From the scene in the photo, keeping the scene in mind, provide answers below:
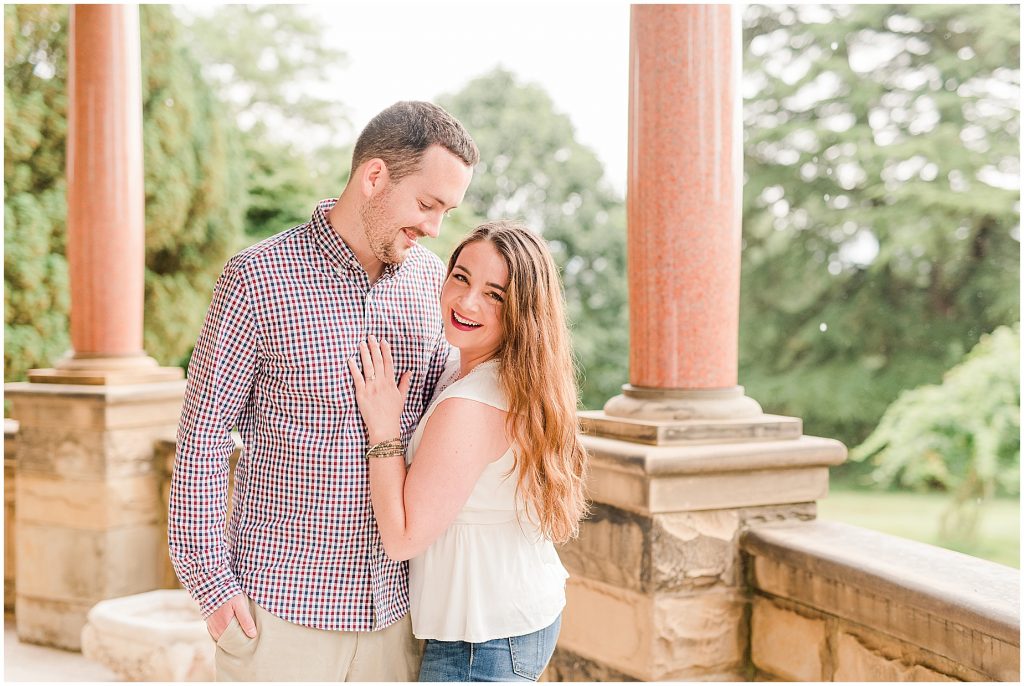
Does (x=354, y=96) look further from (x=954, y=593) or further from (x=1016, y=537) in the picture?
(x=954, y=593)

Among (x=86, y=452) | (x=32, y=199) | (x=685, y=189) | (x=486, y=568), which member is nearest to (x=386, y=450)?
(x=486, y=568)

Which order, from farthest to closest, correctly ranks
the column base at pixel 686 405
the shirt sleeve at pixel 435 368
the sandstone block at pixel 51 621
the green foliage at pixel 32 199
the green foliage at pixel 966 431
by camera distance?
the green foliage at pixel 966 431 < the green foliage at pixel 32 199 < the sandstone block at pixel 51 621 < the column base at pixel 686 405 < the shirt sleeve at pixel 435 368

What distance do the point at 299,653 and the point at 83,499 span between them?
324cm

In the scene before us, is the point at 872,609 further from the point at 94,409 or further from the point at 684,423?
the point at 94,409

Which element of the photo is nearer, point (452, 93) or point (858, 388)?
point (858, 388)

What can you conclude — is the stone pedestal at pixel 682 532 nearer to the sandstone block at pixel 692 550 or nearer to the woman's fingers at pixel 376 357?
the sandstone block at pixel 692 550

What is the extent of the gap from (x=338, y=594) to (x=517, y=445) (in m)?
0.47

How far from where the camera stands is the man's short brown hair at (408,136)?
190 cm

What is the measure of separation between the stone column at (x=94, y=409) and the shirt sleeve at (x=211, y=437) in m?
2.93

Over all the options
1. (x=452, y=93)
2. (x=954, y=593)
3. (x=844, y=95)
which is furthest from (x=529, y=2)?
(x=954, y=593)

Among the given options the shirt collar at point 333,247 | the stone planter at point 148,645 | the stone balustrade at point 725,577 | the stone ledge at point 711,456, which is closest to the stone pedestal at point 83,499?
the stone planter at point 148,645

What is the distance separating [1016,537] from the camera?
1190 centimetres

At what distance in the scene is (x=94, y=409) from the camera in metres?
4.57

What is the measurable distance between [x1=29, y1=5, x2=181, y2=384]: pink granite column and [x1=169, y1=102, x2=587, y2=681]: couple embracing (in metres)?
3.06
